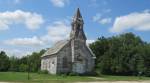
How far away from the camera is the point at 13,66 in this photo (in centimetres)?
10356

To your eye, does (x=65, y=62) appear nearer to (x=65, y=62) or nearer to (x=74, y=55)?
(x=65, y=62)

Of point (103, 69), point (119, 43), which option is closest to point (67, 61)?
point (103, 69)

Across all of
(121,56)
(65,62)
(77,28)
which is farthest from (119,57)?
(65,62)

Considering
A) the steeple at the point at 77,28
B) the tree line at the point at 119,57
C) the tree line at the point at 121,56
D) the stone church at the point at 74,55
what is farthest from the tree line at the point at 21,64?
the steeple at the point at 77,28

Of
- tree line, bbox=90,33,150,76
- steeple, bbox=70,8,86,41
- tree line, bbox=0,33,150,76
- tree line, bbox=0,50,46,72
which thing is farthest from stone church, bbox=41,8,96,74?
tree line, bbox=0,50,46,72

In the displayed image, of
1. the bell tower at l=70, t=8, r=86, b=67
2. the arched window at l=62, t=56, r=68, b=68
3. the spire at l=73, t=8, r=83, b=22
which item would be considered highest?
the spire at l=73, t=8, r=83, b=22

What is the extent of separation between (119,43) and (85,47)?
2025 cm

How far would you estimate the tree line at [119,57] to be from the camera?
79875 mm

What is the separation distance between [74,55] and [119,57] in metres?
17.2

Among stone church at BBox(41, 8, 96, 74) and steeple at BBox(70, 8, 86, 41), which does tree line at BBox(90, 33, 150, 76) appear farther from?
steeple at BBox(70, 8, 86, 41)

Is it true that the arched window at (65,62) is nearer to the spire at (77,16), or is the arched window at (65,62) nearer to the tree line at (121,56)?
the spire at (77,16)

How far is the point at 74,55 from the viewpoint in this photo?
70438 millimetres

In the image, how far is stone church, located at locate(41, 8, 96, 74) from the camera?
2768 inches

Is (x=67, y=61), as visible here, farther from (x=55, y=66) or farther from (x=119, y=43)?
(x=119, y=43)
